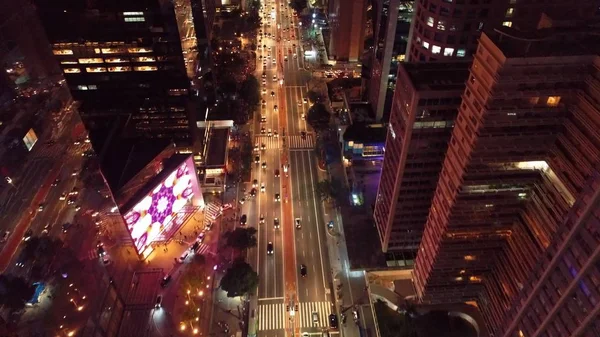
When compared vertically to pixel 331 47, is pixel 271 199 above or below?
below

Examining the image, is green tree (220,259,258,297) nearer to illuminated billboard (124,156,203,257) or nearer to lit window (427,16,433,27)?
illuminated billboard (124,156,203,257)

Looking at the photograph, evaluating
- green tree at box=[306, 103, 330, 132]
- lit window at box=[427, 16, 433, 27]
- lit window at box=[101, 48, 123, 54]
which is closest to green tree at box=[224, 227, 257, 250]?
lit window at box=[101, 48, 123, 54]

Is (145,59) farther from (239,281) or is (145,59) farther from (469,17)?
(469,17)

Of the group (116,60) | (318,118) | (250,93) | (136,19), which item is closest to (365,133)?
(318,118)

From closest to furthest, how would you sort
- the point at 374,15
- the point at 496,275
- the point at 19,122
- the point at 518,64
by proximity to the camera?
the point at 518,64 < the point at 496,275 < the point at 374,15 < the point at 19,122

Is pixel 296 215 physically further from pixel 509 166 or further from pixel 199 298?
pixel 509 166

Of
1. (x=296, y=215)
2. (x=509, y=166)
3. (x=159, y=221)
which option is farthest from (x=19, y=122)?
(x=509, y=166)
